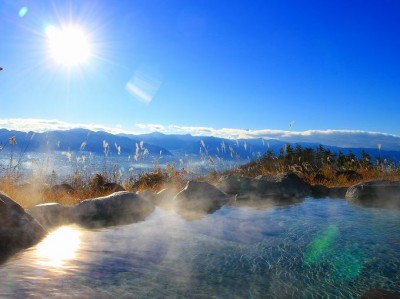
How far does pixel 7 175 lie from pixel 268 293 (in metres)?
8.50

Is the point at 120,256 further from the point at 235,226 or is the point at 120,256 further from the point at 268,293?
the point at 235,226

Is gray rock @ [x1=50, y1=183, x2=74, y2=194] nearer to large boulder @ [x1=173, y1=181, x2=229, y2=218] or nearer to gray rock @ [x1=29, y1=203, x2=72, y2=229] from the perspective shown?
gray rock @ [x1=29, y1=203, x2=72, y2=229]

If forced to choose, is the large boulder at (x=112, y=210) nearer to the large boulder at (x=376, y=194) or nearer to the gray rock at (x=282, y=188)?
the gray rock at (x=282, y=188)

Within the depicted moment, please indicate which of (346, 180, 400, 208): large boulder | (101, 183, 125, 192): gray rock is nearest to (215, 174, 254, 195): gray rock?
(346, 180, 400, 208): large boulder

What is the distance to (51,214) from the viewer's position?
308 inches

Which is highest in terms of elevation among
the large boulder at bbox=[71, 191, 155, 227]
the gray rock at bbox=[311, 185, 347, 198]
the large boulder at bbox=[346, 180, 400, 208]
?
the large boulder at bbox=[346, 180, 400, 208]

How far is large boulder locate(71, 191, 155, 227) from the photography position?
8.30 m

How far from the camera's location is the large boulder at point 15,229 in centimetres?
571

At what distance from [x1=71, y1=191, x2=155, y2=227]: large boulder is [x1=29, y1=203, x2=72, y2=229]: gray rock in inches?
6.9

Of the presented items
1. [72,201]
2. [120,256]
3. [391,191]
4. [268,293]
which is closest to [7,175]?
[72,201]

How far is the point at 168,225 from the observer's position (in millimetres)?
7887

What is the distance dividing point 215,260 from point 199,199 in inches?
223

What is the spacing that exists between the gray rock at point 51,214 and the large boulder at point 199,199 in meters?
3.05

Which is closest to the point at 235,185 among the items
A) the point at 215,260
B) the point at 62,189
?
the point at 62,189
